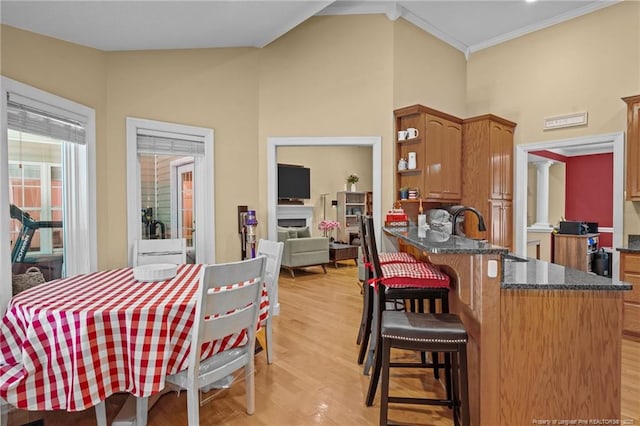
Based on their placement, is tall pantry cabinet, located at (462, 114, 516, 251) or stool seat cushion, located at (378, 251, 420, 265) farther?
tall pantry cabinet, located at (462, 114, 516, 251)

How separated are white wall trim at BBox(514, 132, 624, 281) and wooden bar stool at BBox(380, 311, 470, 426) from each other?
3008 mm

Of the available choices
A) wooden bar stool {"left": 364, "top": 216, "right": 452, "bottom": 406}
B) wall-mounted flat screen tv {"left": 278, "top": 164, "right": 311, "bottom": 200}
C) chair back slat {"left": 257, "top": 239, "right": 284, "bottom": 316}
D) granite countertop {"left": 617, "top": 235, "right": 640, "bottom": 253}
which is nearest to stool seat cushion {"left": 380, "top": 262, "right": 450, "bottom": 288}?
wooden bar stool {"left": 364, "top": 216, "right": 452, "bottom": 406}

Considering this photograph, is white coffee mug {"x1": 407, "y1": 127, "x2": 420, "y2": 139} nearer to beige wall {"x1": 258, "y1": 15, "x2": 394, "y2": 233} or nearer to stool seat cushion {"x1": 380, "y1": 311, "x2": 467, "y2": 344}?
beige wall {"x1": 258, "y1": 15, "x2": 394, "y2": 233}

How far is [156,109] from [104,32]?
735mm

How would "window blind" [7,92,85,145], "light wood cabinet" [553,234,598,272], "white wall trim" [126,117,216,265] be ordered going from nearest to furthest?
"window blind" [7,92,85,145] → "white wall trim" [126,117,216,265] → "light wood cabinet" [553,234,598,272]

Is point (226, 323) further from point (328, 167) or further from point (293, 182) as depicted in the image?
point (328, 167)

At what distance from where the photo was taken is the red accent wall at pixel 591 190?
21.5 feet

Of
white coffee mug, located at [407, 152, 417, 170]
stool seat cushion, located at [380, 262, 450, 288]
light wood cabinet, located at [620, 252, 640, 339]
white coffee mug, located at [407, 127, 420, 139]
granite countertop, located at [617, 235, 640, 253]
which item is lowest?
light wood cabinet, located at [620, 252, 640, 339]

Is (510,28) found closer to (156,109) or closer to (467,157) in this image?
(467,157)

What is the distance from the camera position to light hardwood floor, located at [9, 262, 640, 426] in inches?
79.3

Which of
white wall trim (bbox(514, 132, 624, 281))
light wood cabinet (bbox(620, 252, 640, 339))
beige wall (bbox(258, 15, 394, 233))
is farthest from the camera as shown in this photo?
beige wall (bbox(258, 15, 394, 233))

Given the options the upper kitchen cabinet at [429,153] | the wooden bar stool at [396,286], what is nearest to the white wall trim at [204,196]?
the wooden bar stool at [396,286]

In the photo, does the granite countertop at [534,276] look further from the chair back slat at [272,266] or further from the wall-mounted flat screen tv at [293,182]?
the wall-mounted flat screen tv at [293,182]

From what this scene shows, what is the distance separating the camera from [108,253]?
305 centimetres
